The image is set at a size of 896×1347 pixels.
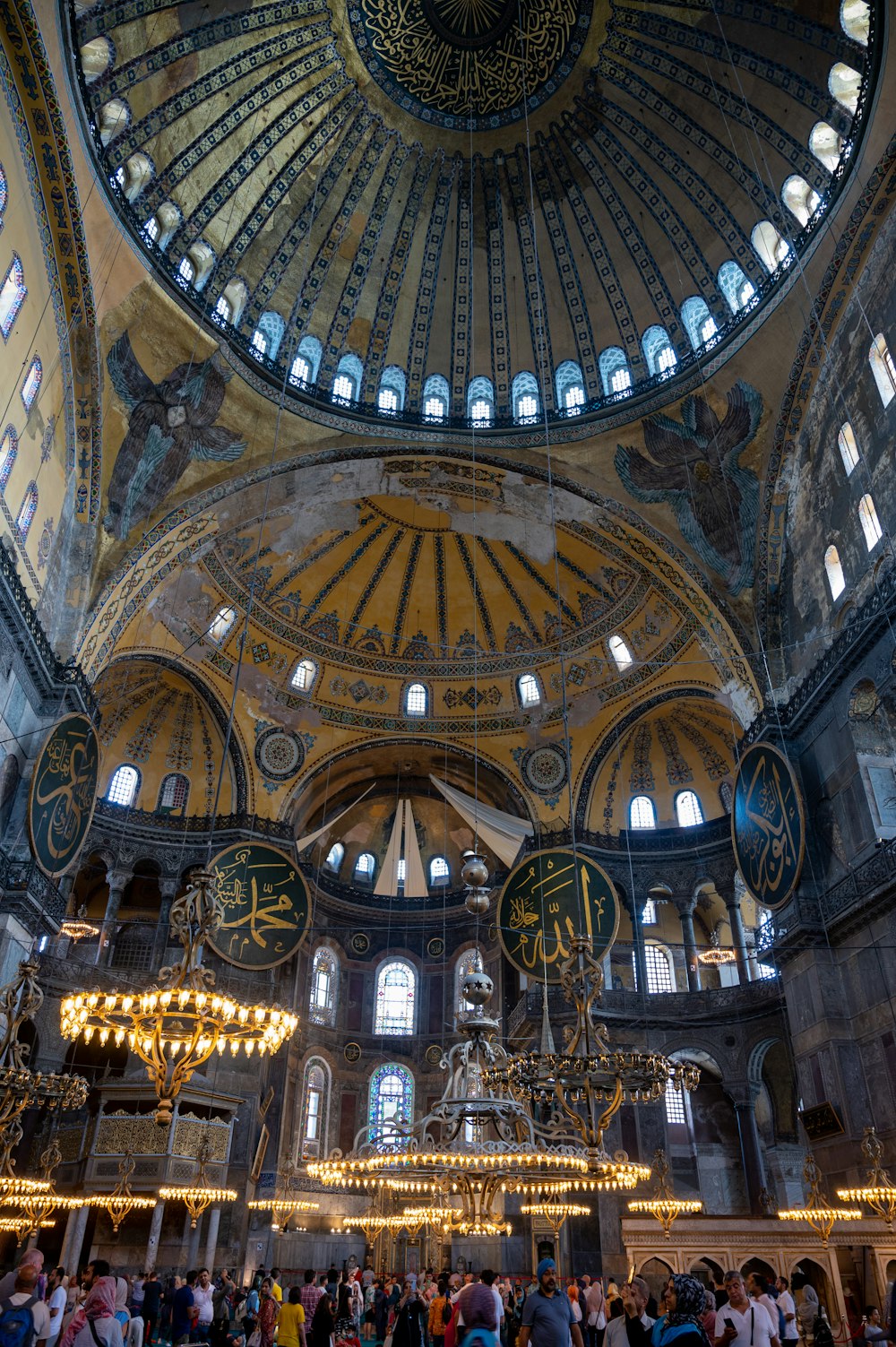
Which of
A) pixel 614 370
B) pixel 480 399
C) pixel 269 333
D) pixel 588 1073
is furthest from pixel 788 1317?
pixel 269 333

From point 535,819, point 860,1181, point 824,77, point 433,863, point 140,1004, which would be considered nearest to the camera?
point 140,1004

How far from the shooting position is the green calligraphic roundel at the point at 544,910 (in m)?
15.8

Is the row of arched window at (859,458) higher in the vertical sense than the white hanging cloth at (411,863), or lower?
higher

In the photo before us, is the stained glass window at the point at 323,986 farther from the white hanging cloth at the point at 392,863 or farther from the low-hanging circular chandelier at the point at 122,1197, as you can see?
the low-hanging circular chandelier at the point at 122,1197

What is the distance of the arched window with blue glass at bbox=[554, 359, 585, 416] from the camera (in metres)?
17.5

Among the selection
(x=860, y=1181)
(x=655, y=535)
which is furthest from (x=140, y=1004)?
(x=655, y=535)

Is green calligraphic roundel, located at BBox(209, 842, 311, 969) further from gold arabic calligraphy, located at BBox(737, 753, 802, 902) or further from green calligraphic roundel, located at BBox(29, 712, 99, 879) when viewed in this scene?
gold arabic calligraphy, located at BBox(737, 753, 802, 902)

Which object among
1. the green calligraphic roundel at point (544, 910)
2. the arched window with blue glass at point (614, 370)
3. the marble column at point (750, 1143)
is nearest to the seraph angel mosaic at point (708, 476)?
the arched window with blue glass at point (614, 370)

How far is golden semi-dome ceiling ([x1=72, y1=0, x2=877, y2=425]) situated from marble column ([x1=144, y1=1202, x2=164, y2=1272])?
13454mm

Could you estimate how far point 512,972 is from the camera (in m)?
20.0

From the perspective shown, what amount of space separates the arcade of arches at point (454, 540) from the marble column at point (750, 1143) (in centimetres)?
8

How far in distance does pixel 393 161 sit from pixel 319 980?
1655 centimetres

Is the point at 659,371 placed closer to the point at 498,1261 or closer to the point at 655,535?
the point at 655,535

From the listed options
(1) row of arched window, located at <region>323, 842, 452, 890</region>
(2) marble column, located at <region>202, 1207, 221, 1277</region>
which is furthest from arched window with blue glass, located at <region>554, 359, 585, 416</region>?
(2) marble column, located at <region>202, 1207, 221, 1277</region>
